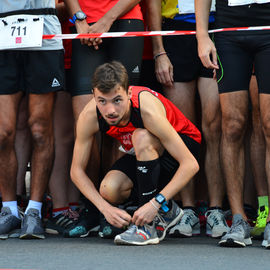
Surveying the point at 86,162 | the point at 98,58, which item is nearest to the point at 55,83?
the point at 98,58

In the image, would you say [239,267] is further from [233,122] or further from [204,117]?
[204,117]

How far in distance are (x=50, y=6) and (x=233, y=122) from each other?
1.57m

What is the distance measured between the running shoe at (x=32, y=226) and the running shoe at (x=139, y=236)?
63 centimetres

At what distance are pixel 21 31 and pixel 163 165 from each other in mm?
1380

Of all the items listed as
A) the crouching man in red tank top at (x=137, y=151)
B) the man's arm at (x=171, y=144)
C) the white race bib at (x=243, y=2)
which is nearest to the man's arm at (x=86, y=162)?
the crouching man in red tank top at (x=137, y=151)

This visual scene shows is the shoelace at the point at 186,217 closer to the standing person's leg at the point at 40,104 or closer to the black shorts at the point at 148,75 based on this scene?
the standing person's leg at the point at 40,104

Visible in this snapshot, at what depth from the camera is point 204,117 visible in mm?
5145

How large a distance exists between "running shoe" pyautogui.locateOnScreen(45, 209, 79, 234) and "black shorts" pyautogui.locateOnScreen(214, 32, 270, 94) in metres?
1.43

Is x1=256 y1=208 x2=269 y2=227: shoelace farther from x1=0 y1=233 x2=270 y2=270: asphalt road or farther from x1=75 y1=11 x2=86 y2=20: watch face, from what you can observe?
x1=75 y1=11 x2=86 y2=20: watch face

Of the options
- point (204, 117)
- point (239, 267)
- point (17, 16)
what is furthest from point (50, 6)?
point (239, 267)

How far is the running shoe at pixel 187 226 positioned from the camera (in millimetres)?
4770

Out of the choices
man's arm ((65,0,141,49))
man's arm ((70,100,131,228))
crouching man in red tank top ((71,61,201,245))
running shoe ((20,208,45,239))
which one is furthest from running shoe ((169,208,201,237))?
man's arm ((65,0,141,49))

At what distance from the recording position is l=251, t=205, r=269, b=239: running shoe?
180 inches

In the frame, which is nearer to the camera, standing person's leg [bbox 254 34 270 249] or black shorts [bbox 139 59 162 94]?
standing person's leg [bbox 254 34 270 249]
